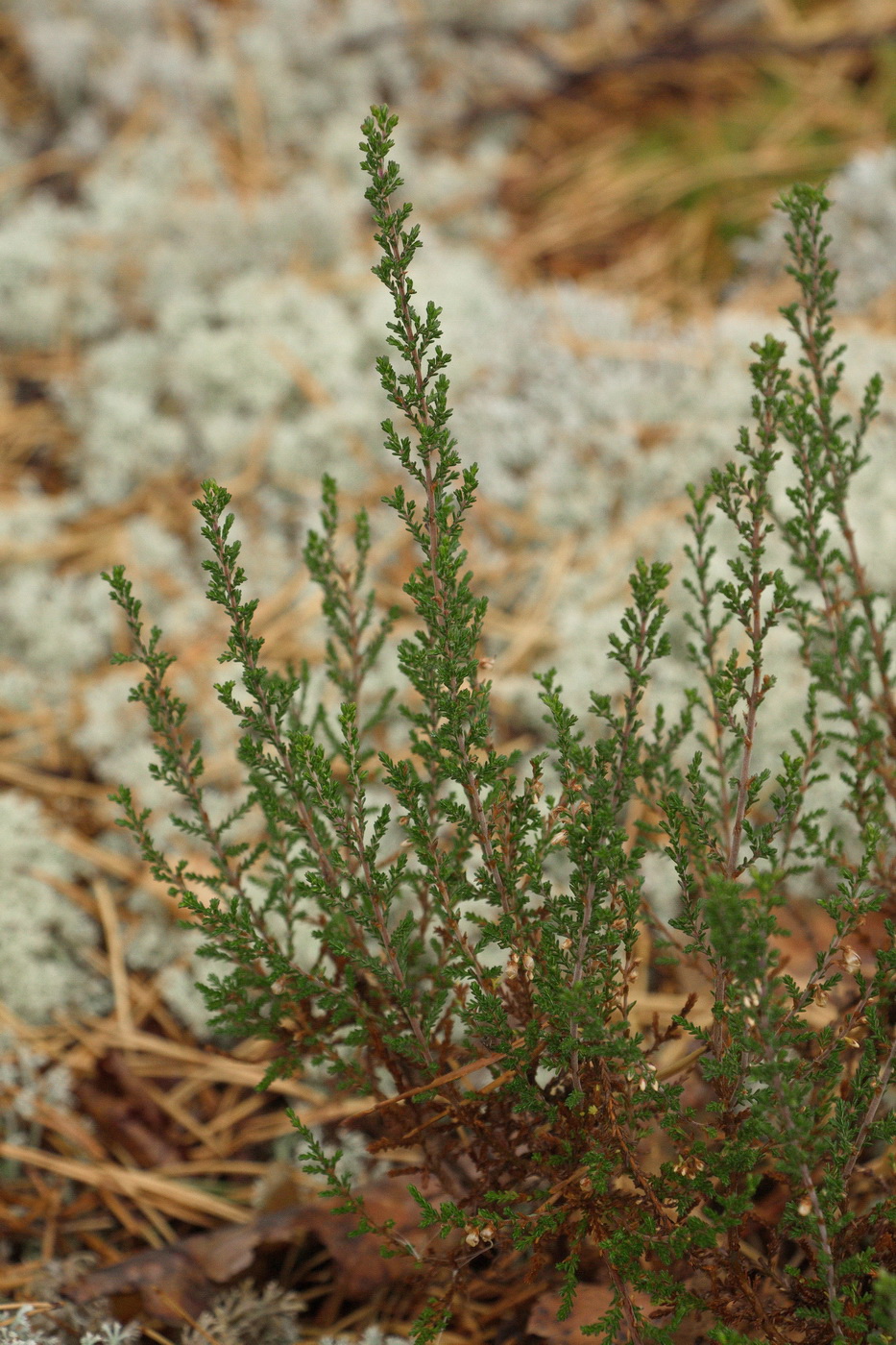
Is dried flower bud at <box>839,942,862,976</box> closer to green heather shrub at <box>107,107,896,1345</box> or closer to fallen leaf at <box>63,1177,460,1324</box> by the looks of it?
green heather shrub at <box>107,107,896,1345</box>

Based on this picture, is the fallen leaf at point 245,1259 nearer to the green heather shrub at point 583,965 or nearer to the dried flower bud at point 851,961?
the green heather shrub at point 583,965

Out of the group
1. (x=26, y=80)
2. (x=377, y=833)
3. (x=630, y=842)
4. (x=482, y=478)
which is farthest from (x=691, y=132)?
(x=377, y=833)

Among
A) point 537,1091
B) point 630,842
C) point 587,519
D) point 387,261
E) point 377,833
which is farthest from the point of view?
point 587,519

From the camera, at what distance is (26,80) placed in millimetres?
4473

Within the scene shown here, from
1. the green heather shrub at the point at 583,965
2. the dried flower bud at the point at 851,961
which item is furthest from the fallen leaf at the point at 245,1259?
the dried flower bud at the point at 851,961

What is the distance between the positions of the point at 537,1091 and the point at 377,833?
470mm

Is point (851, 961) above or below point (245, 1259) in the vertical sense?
Answer: above

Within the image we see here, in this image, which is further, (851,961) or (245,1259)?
(245,1259)

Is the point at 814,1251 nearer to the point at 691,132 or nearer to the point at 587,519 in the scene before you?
the point at 587,519

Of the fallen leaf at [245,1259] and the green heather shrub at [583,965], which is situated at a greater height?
the green heather shrub at [583,965]

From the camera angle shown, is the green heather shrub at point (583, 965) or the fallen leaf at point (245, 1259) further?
the fallen leaf at point (245, 1259)

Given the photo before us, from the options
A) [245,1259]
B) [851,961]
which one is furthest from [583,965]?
[245,1259]

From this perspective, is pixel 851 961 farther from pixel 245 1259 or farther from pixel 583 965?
pixel 245 1259

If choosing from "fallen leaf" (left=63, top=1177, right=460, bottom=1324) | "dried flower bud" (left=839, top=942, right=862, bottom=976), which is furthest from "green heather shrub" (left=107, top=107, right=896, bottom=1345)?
"fallen leaf" (left=63, top=1177, right=460, bottom=1324)
